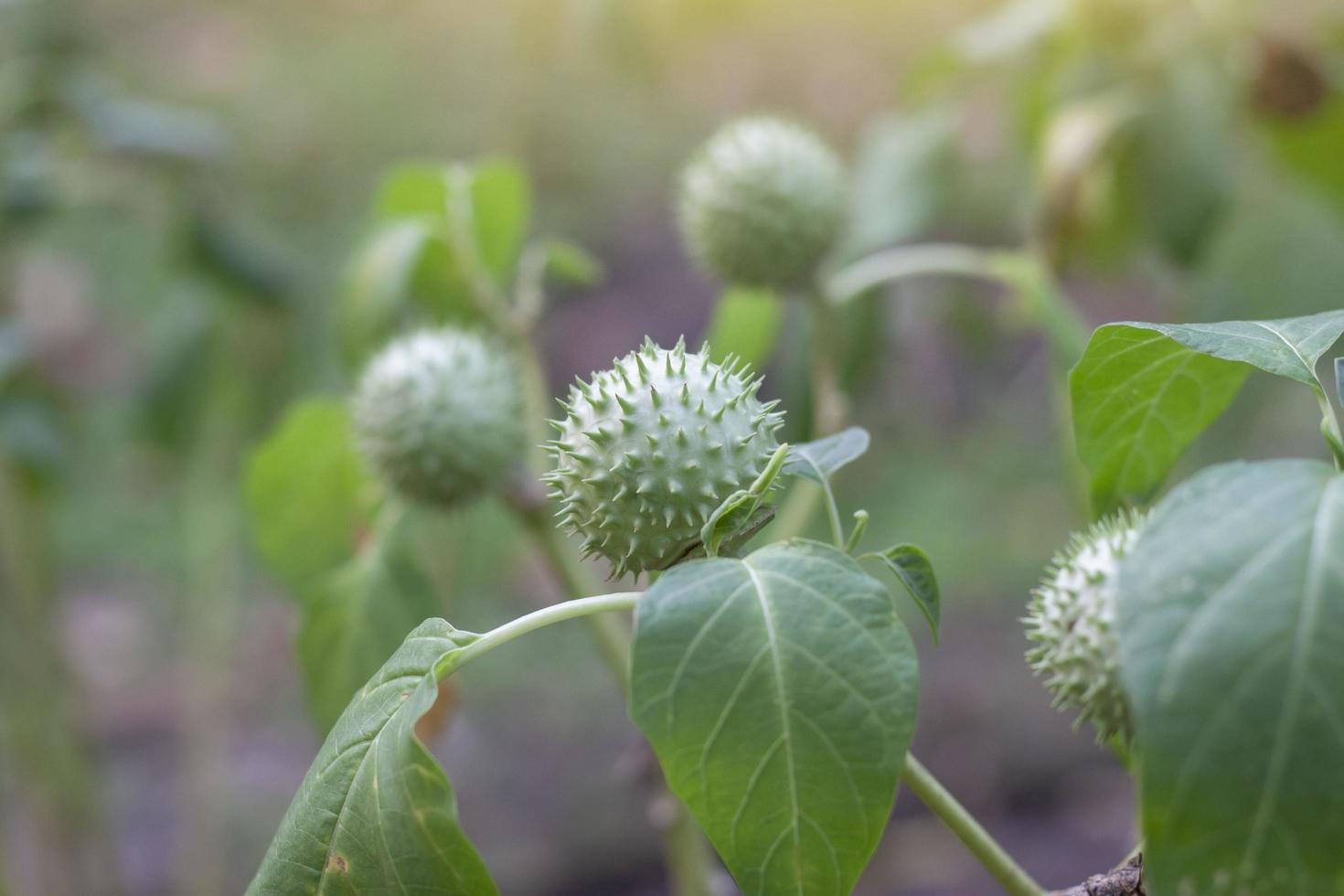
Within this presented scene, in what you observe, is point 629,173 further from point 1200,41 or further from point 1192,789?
point 1192,789

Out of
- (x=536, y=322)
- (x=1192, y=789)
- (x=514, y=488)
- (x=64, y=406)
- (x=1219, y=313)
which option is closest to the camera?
(x=1192, y=789)

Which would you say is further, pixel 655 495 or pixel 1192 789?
pixel 655 495

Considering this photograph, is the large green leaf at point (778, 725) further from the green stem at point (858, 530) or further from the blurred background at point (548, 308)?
the blurred background at point (548, 308)

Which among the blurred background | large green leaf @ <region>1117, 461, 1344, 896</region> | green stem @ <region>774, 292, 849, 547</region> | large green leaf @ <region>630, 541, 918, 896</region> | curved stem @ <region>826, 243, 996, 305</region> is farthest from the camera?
the blurred background

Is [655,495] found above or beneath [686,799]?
above

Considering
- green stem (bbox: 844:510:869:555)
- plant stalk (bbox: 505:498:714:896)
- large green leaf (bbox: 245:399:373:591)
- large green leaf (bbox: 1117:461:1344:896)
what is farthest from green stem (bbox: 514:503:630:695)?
large green leaf (bbox: 1117:461:1344:896)

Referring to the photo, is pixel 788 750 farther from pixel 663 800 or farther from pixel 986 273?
pixel 986 273

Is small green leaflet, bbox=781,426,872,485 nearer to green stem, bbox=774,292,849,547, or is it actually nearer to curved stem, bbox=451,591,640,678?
curved stem, bbox=451,591,640,678

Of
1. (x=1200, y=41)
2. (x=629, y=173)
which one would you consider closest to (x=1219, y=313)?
(x=1200, y=41)
